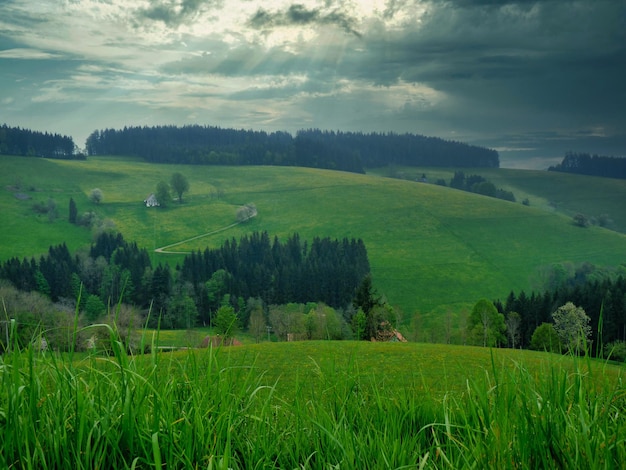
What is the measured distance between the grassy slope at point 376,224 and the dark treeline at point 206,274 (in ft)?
22.0

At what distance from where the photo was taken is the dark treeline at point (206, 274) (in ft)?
400

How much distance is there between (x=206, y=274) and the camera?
129250 millimetres

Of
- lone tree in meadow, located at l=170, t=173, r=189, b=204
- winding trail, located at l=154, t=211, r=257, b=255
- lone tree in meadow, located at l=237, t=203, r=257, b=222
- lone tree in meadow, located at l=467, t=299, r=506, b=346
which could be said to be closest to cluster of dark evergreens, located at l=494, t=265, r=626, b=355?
lone tree in meadow, located at l=467, t=299, r=506, b=346

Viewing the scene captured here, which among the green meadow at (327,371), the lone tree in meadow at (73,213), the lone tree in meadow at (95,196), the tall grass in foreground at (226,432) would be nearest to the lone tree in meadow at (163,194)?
the green meadow at (327,371)

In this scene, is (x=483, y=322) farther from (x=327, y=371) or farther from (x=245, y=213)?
(x=245, y=213)

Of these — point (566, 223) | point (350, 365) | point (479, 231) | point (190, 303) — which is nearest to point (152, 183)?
point (190, 303)

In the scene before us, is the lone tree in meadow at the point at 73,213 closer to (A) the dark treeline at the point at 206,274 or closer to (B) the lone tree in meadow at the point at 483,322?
(A) the dark treeline at the point at 206,274

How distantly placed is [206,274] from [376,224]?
1938 inches

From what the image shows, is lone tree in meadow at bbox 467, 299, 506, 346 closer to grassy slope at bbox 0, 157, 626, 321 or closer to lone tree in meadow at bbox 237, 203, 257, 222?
grassy slope at bbox 0, 157, 626, 321

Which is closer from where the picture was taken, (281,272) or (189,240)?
(281,272)

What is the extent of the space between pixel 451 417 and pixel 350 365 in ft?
2.95

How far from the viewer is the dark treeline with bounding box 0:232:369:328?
122 m

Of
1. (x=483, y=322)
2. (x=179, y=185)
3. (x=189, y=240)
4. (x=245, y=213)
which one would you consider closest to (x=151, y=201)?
(x=179, y=185)

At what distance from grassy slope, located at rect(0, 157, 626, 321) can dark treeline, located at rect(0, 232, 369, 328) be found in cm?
669
